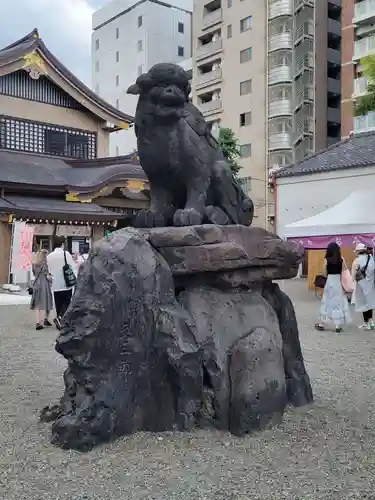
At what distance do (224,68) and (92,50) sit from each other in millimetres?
19281

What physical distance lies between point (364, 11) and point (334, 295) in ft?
79.7

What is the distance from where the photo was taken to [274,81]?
31.3m

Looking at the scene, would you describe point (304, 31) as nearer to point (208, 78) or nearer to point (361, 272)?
point (208, 78)

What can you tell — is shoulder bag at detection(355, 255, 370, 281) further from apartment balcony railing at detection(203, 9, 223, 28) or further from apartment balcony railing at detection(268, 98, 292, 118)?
apartment balcony railing at detection(203, 9, 223, 28)

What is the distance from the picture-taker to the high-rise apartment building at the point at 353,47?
28562mm

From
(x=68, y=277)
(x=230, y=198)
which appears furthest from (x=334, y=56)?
(x=230, y=198)

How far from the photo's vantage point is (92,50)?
49.4 m

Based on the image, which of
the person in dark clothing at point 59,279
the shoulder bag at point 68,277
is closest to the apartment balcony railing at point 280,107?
the person in dark clothing at point 59,279

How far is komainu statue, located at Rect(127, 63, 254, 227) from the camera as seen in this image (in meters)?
4.27

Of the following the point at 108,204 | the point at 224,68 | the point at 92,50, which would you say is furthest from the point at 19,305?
the point at 92,50

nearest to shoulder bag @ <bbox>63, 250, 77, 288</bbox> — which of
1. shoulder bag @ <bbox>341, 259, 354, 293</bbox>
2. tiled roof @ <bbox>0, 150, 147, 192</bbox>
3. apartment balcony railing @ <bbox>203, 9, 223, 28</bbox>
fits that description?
shoulder bag @ <bbox>341, 259, 354, 293</bbox>

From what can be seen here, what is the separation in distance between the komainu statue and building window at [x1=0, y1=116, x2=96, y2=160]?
51.7 ft

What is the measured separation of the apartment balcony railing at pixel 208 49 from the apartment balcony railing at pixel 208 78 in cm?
112

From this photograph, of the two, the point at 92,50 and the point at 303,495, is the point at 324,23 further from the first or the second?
the point at 303,495
